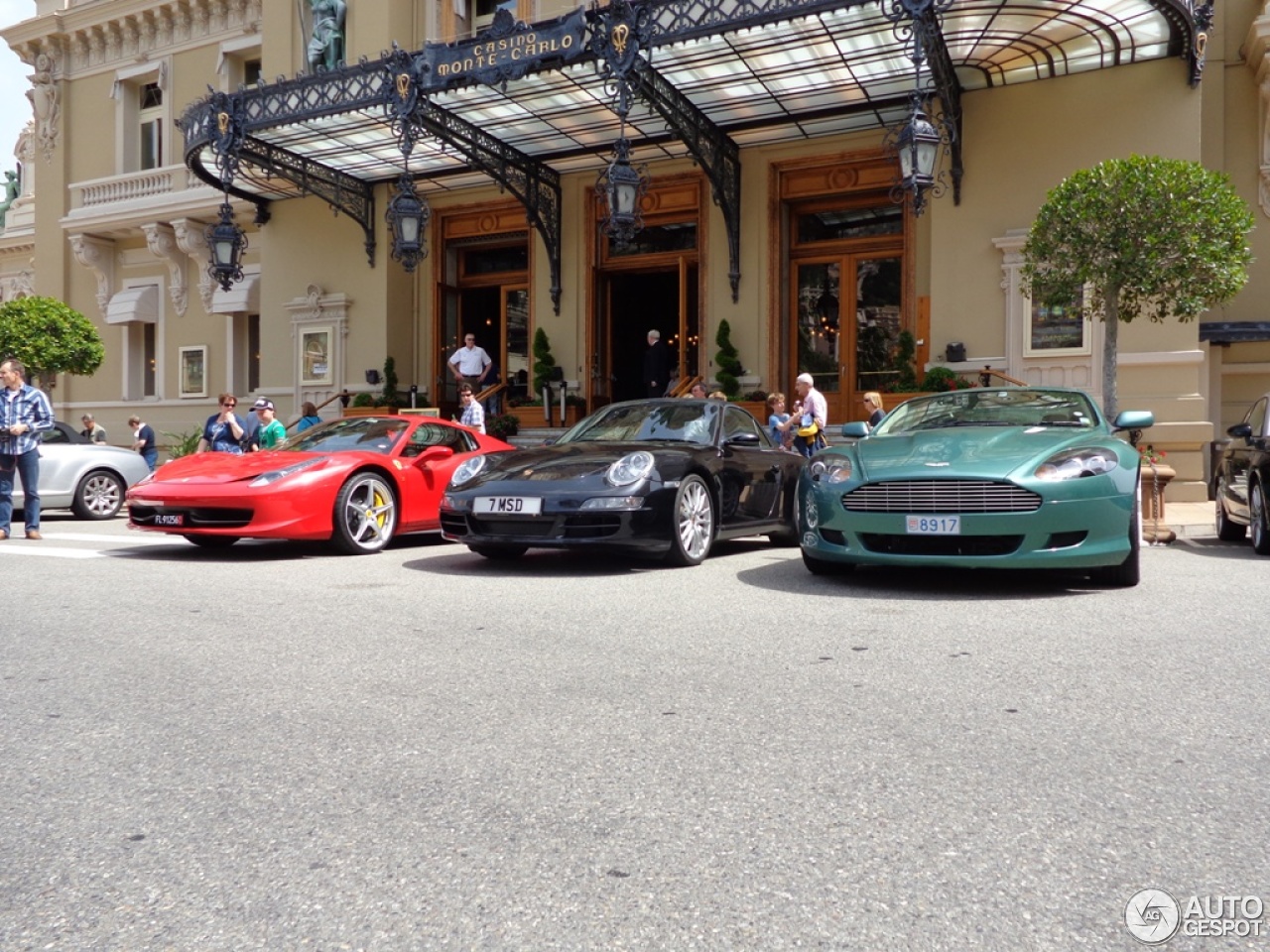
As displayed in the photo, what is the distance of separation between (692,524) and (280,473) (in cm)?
323

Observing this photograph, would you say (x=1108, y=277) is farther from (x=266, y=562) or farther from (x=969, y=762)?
(x=969, y=762)

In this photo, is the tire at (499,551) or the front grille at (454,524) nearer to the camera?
the front grille at (454,524)

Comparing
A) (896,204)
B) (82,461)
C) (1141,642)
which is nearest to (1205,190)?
(896,204)

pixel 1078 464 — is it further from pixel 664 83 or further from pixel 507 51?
pixel 507 51

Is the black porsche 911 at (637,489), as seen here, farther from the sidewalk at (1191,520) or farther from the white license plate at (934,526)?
the sidewalk at (1191,520)

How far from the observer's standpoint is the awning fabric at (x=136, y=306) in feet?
84.7

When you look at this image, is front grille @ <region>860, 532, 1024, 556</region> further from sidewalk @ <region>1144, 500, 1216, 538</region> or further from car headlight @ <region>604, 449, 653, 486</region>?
sidewalk @ <region>1144, 500, 1216, 538</region>

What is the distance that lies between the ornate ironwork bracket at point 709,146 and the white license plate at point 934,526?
10.4 metres

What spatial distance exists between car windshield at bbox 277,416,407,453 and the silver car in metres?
4.34

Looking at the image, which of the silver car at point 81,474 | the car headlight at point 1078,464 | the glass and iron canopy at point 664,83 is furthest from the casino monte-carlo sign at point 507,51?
the car headlight at point 1078,464

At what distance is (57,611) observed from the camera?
5801 mm

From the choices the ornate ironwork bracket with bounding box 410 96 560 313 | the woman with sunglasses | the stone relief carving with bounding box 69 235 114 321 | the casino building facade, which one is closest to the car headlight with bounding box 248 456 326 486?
the woman with sunglasses

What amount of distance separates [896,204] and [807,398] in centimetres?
587

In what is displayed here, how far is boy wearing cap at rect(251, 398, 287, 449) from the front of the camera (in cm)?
1391
